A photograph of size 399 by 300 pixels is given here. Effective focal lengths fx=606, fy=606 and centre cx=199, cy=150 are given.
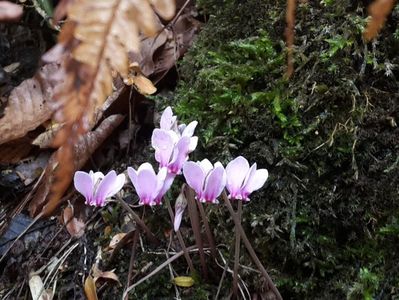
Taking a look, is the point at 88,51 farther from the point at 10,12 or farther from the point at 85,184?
the point at 85,184

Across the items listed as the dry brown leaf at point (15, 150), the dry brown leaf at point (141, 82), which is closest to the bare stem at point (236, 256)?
the dry brown leaf at point (141, 82)

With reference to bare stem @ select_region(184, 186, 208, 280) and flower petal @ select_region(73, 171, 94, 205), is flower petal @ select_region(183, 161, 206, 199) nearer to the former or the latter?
bare stem @ select_region(184, 186, 208, 280)

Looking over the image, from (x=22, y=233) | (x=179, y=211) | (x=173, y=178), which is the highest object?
(x=173, y=178)

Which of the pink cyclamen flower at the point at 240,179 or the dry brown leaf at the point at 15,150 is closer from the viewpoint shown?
the pink cyclamen flower at the point at 240,179

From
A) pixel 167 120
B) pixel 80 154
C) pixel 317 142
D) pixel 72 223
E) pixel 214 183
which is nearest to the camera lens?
pixel 214 183

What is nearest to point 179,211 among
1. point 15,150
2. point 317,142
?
point 317,142

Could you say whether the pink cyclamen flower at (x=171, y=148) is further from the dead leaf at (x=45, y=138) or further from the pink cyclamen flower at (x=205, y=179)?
the dead leaf at (x=45, y=138)

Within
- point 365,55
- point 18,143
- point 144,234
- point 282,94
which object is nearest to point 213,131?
point 282,94
